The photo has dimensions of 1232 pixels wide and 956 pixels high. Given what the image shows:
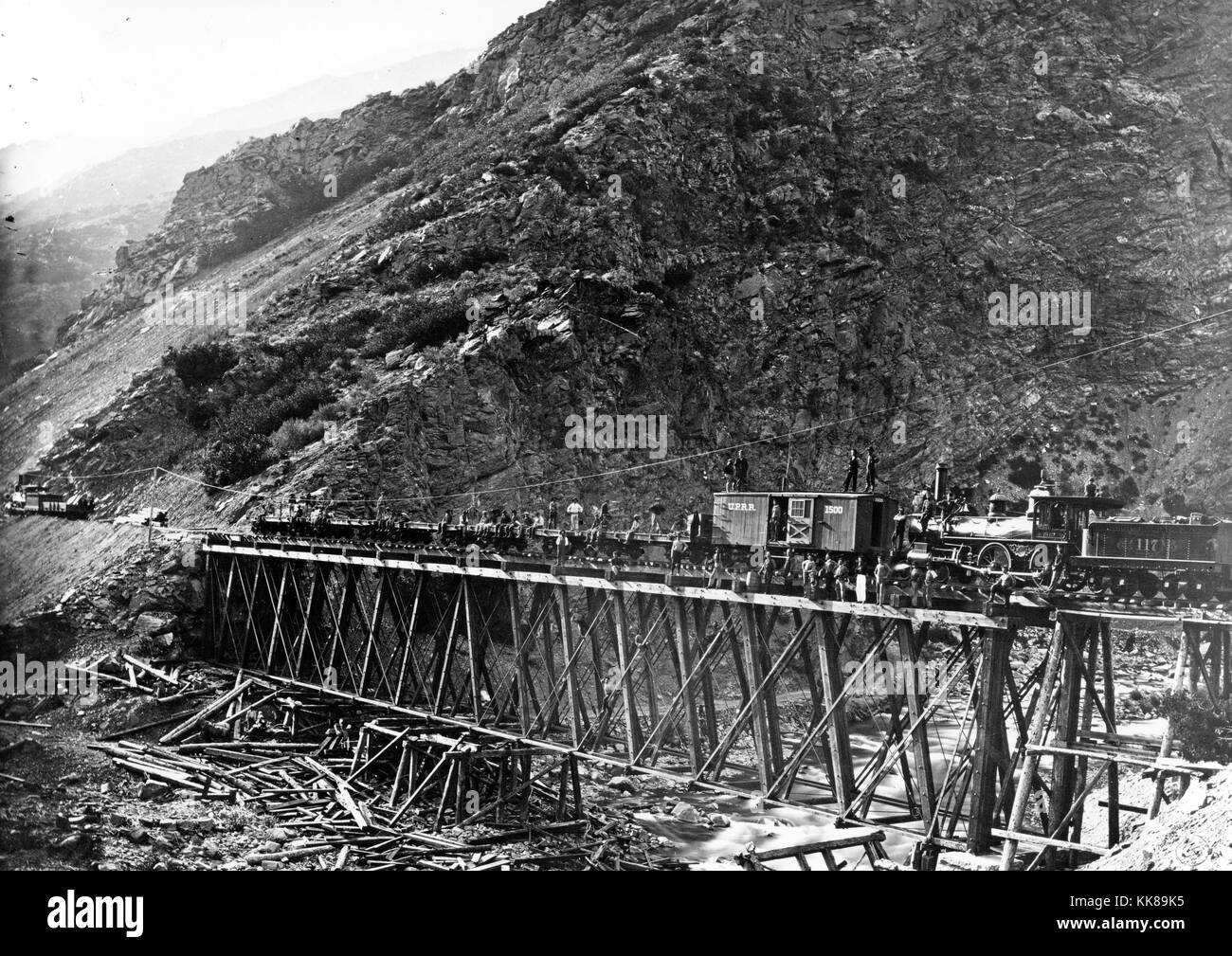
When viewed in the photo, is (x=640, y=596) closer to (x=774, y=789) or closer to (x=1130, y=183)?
(x=774, y=789)

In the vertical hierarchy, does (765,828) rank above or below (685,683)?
below

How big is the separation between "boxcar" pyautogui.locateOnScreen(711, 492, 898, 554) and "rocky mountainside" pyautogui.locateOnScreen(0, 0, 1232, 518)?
22.8 metres

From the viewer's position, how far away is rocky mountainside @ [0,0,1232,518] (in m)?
54.5

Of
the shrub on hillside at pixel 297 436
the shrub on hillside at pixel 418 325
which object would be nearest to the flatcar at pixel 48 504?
the shrub on hillside at pixel 297 436

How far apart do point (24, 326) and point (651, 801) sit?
90.3 metres

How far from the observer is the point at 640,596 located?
28.9 metres

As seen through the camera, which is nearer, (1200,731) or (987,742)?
(987,742)

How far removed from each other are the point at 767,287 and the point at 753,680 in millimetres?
42817

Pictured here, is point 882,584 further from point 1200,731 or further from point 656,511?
point 656,511

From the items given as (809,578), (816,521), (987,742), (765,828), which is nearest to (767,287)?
(816,521)

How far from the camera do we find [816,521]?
27.9 metres

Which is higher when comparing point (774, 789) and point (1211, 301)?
point (1211, 301)

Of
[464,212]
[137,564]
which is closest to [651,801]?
[137,564]
